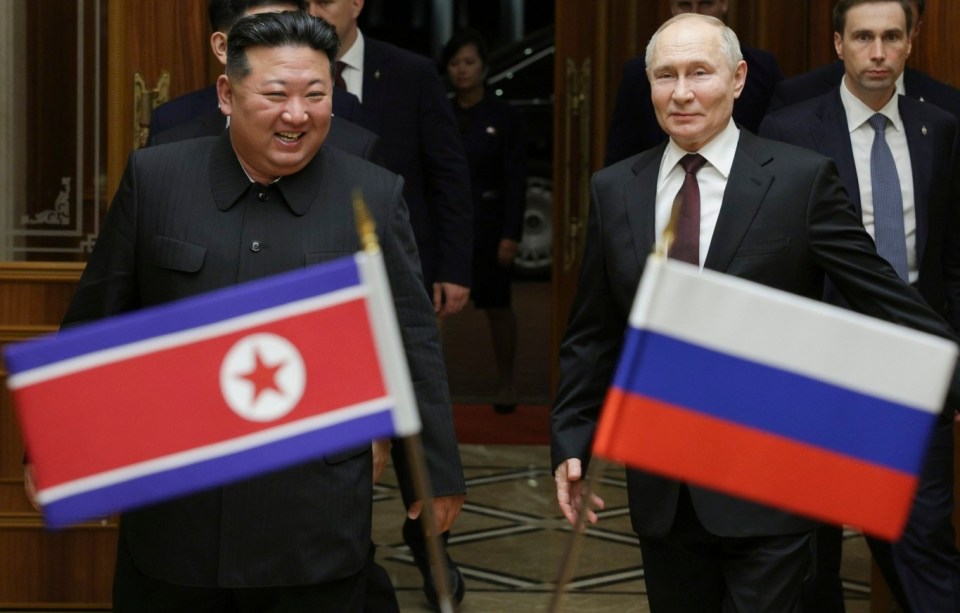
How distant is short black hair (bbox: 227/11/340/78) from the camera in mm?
3174

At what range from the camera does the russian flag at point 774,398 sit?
2.23 metres

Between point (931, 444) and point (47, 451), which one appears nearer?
point (47, 451)

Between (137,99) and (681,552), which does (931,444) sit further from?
(137,99)

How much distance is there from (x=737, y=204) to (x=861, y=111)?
135 centimetres

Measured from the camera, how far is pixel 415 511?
3.37 metres

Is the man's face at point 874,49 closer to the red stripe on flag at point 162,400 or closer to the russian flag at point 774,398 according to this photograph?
the russian flag at point 774,398

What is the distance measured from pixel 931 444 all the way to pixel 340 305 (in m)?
2.53

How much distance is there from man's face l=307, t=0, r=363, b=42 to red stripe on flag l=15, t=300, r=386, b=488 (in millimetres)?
2531

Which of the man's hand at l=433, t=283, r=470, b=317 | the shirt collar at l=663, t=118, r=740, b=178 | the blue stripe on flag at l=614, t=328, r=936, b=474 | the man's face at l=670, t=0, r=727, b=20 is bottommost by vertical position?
the man's hand at l=433, t=283, r=470, b=317

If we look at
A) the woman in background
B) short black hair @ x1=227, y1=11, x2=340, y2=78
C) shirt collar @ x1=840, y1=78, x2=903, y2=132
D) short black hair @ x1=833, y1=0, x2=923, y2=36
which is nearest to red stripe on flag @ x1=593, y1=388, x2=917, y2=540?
short black hair @ x1=227, y1=11, x2=340, y2=78

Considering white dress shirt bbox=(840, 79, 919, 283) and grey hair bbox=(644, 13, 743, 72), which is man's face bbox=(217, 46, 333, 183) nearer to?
grey hair bbox=(644, 13, 743, 72)

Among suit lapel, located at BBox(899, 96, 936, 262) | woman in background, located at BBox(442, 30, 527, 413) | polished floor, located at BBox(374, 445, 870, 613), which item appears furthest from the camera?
woman in background, located at BBox(442, 30, 527, 413)

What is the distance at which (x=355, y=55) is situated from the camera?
5.03m

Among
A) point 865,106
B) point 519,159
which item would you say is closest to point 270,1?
point 865,106
